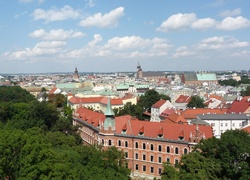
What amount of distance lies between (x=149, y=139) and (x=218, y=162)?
18.0 m

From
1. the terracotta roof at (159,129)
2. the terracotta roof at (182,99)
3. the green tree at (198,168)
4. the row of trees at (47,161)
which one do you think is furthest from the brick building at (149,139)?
the terracotta roof at (182,99)

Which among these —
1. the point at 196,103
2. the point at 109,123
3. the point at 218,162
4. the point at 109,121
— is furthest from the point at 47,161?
the point at 196,103

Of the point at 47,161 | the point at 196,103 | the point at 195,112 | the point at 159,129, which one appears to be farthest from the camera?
the point at 196,103

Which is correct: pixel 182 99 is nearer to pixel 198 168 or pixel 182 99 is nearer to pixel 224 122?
pixel 224 122

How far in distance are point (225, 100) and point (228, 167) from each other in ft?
303

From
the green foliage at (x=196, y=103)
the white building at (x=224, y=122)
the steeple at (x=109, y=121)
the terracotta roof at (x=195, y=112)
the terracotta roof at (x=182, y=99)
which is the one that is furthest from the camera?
the terracotta roof at (x=182, y=99)

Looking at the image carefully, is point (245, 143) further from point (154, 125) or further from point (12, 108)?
point (12, 108)

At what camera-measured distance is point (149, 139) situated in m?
62.9

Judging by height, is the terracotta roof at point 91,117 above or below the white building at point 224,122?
above

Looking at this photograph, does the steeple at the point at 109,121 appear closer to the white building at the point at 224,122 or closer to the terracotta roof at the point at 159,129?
the terracotta roof at the point at 159,129

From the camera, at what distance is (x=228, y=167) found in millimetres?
46812

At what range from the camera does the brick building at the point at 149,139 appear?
60000 mm

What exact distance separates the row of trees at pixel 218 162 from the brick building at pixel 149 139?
9.89m

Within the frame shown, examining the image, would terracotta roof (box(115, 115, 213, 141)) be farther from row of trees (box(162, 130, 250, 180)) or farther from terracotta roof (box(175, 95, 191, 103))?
terracotta roof (box(175, 95, 191, 103))
